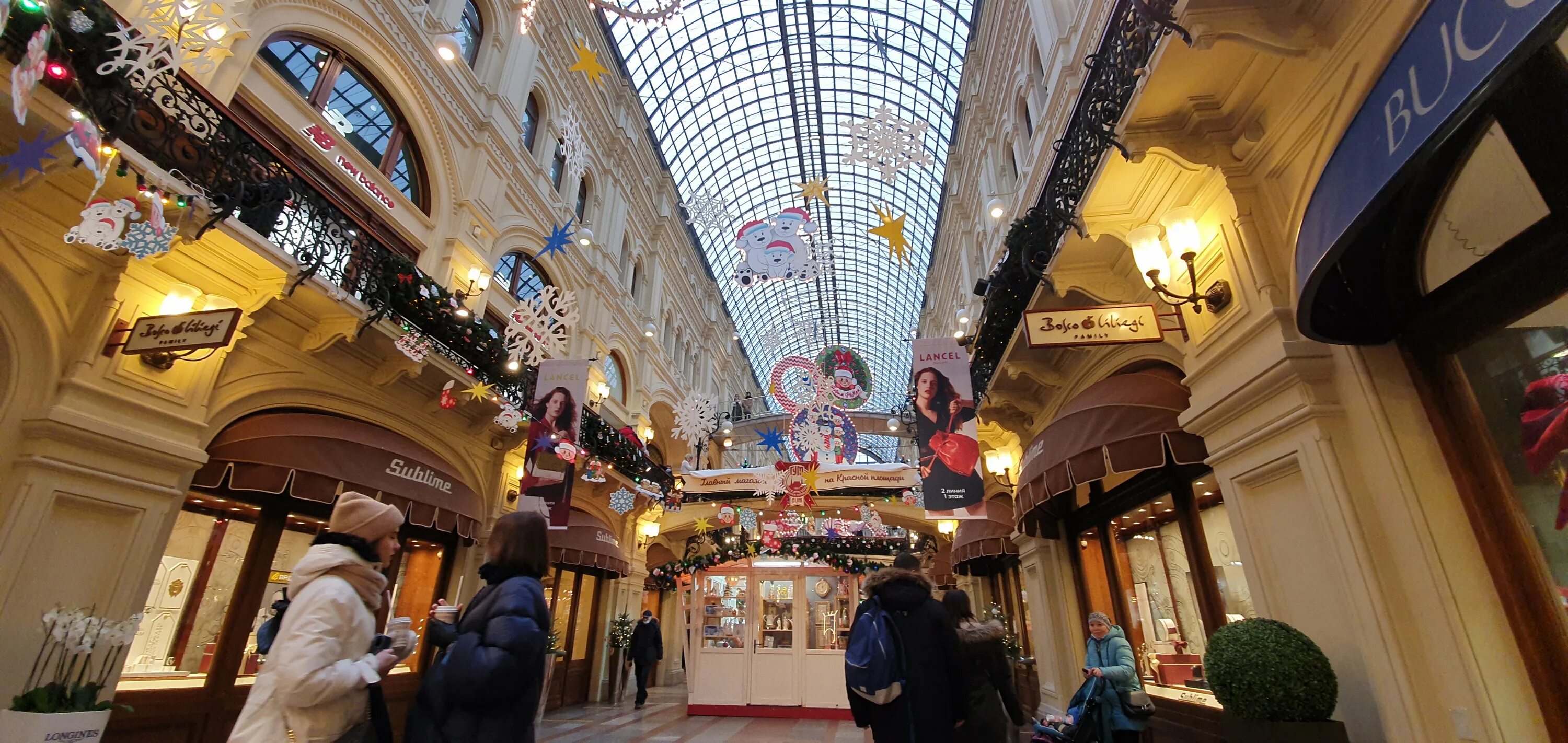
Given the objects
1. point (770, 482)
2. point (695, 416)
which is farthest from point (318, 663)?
point (770, 482)

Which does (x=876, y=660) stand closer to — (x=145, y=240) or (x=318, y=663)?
(x=318, y=663)

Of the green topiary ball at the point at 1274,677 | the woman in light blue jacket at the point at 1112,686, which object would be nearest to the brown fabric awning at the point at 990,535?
the woman in light blue jacket at the point at 1112,686

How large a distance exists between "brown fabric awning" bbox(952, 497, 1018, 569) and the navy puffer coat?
852cm

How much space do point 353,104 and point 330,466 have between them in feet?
18.0

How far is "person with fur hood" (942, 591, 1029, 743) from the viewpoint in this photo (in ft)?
11.5

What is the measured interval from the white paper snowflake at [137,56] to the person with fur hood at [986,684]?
6.80 metres

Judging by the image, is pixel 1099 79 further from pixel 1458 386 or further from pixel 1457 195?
pixel 1458 386

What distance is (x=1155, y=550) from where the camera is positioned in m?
6.39

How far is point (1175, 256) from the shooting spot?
480 cm

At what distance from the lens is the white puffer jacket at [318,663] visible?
2006mm

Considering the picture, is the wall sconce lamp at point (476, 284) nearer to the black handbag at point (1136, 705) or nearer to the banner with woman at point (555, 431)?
the banner with woman at point (555, 431)

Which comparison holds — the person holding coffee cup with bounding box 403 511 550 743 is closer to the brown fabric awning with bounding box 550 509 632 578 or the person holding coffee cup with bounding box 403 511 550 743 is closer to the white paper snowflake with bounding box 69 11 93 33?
the white paper snowflake with bounding box 69 11 93 33

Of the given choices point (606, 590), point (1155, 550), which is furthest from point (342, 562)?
point (606, 590)

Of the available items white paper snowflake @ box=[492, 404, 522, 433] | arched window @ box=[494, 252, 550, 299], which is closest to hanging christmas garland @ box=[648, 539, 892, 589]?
white paper snowflake @ box=[492, 404, 522, 433]
